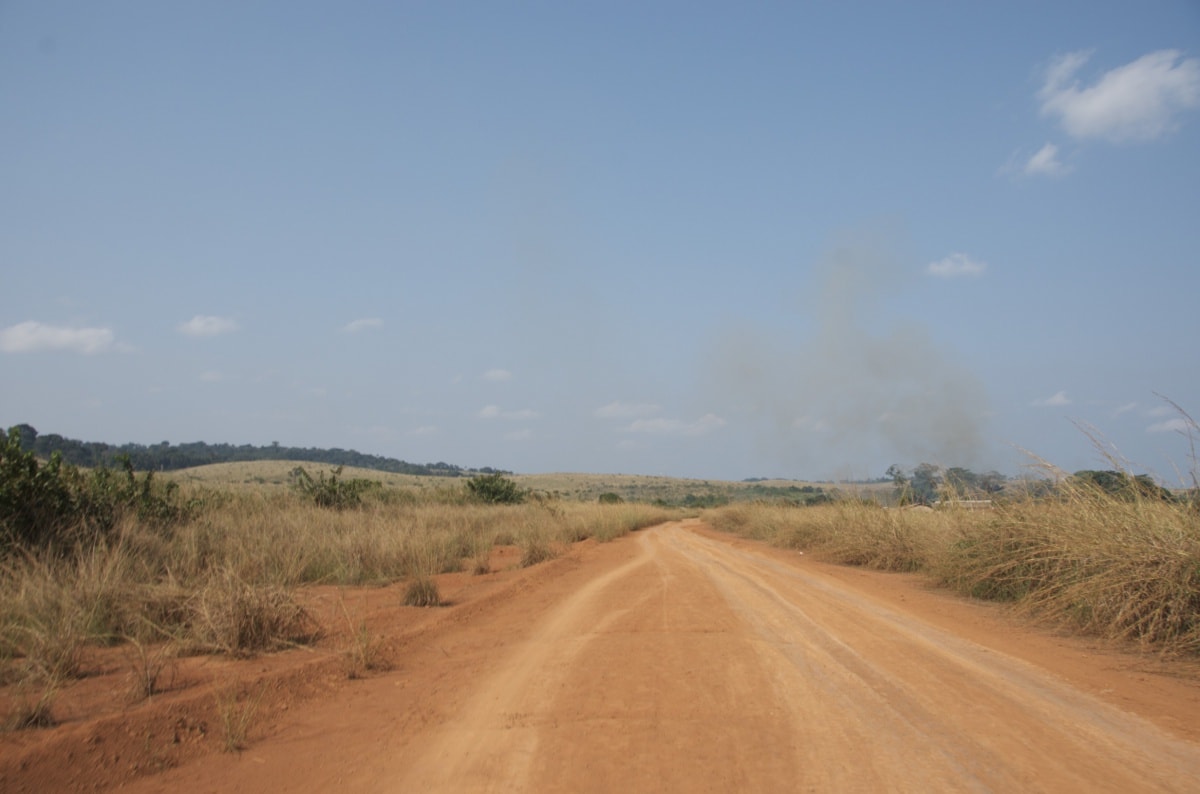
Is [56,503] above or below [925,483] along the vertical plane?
below

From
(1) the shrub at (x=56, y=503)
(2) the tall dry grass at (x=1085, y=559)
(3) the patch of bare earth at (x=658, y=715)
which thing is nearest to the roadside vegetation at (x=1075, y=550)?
(2) the tall dry grass at (x=1085, y=559)

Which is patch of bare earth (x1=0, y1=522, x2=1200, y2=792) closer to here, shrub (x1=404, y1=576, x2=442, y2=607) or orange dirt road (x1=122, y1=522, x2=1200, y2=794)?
orange dirt road (x1=122, y1=522, x2=1200, y2=794)

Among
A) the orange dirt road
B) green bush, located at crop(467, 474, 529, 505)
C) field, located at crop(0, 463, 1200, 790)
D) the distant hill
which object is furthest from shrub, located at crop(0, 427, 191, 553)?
the distant hill

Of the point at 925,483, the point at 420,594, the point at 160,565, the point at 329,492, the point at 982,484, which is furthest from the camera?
the point at 329,492

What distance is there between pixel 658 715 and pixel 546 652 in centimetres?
257

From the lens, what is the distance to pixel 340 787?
4.48 m

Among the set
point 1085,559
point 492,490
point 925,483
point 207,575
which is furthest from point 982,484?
point 492,490

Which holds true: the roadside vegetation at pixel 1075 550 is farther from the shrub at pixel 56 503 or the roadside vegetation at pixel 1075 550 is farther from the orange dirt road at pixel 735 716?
the shrub at pixel 56 503

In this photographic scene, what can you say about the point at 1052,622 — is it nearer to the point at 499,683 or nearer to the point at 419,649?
the point at 499,683

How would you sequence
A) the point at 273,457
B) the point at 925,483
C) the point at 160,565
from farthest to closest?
the point at 273,457 < the point at 925,483 < the point at 160,565

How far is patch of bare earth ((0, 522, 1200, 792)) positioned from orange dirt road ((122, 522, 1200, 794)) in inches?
0.8

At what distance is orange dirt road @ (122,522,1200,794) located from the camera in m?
4.45

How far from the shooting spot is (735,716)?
5543 mm

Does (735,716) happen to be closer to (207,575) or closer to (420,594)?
(420,594)
